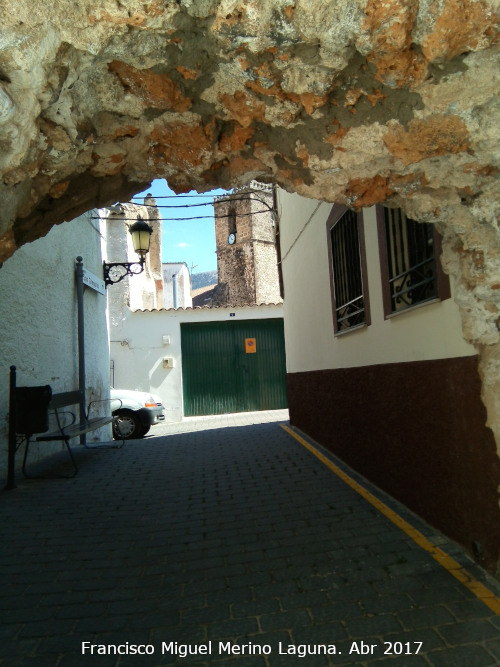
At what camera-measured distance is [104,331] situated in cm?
1063

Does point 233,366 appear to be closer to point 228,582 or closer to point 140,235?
point 140,235

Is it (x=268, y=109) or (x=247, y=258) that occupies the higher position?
(x=247, y=258)

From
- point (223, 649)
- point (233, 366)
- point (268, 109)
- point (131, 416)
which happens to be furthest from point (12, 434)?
point (233, 366)

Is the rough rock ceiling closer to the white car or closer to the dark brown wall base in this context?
the dark brown wall base

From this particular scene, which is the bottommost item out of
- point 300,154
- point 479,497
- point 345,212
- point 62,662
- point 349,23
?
point 62,662

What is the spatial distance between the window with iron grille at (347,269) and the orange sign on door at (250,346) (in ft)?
26.7

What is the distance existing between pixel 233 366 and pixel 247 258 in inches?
607

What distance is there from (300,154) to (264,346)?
1232cm

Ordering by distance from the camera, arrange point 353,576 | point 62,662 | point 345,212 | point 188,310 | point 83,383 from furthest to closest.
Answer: point 188,310
point 83,383
point 345,212
point 353,576
point 62,662

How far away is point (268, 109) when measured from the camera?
283 cm

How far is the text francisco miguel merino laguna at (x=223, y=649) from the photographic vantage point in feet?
8.34

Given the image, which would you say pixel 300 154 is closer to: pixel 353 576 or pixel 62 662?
pixel 353 576

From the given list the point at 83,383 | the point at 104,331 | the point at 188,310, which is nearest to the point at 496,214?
the point at 83,383

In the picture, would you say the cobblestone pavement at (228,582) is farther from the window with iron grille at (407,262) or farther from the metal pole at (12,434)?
the window with iron grille at (407,262)
